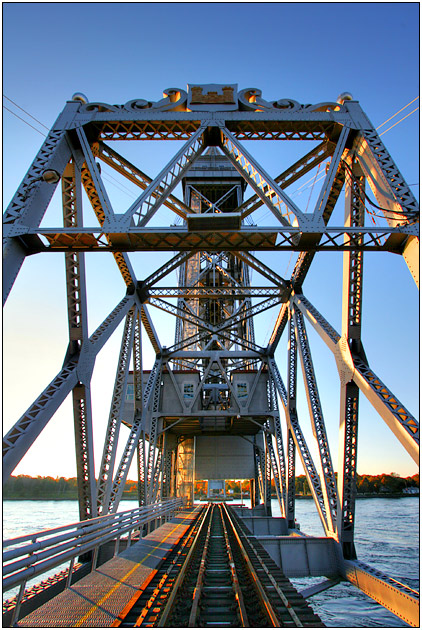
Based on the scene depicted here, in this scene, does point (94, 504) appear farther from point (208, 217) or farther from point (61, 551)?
point (208, 217)

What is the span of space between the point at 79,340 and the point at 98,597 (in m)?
6.00

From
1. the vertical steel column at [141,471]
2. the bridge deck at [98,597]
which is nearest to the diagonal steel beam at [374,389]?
the bridge deck at [98,597]

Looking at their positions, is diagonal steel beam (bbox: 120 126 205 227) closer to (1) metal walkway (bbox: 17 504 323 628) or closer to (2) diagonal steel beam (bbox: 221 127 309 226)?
(2) diagonal steel beam (bbox: 221 127 309 226)

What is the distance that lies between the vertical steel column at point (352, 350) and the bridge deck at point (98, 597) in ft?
16.9

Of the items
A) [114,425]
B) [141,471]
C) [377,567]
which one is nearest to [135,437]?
[141,471]

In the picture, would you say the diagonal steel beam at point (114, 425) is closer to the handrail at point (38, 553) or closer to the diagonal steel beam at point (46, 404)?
the diagonal steel beam at point (46, 404)

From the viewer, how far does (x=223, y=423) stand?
26781 mm

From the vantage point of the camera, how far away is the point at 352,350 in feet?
32.5

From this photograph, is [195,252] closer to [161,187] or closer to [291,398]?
[161,187]

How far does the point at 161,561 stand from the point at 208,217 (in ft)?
23.8

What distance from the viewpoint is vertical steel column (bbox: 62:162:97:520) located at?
927 cm

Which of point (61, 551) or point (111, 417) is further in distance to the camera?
point (111, 417)

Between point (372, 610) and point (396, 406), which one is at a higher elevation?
point (396, 406)

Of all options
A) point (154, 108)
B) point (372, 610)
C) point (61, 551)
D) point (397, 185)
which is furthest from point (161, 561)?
point (372, 610)
